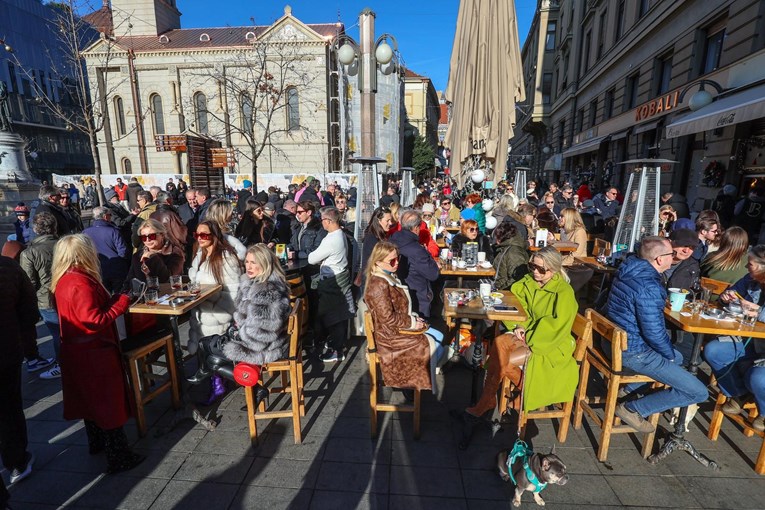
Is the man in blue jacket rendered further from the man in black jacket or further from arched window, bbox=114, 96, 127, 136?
arched window, bbox=114, 96, 127, 136

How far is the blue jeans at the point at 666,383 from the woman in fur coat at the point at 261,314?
2.96m

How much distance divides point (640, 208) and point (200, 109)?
3489cm

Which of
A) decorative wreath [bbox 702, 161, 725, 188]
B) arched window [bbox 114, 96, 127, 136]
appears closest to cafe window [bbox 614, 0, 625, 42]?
decorative wreath [bbox 702, 161, 725, 188]

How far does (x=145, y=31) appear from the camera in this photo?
1427 inches

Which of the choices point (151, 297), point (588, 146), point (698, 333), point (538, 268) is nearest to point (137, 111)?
point (588, 146)

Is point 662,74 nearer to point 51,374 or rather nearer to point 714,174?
point 714,174

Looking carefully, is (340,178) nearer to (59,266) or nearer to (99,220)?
(99,220)

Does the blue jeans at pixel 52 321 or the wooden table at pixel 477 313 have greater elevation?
the wooden table at pixel 477 313

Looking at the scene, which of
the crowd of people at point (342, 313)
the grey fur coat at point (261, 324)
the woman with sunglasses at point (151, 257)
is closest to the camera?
the crowd of people at point (342, 313)

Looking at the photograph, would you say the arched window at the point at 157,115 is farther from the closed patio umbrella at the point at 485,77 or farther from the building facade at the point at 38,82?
the closed patio umbrella at the point at 485,77

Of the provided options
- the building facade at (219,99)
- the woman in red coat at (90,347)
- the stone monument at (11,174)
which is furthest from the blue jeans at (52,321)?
the building facade at (219,99)

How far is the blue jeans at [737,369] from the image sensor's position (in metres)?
2.96

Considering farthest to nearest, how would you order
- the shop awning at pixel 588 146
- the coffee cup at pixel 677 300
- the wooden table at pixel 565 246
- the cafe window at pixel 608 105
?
the cafe window at pixel 608 105
the shop awning at pixel 588 146
the wooden table at pixel 565 246
the coffee cup at pixel 677 300

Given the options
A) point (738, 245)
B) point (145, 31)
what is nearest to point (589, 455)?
point (738, 245)
